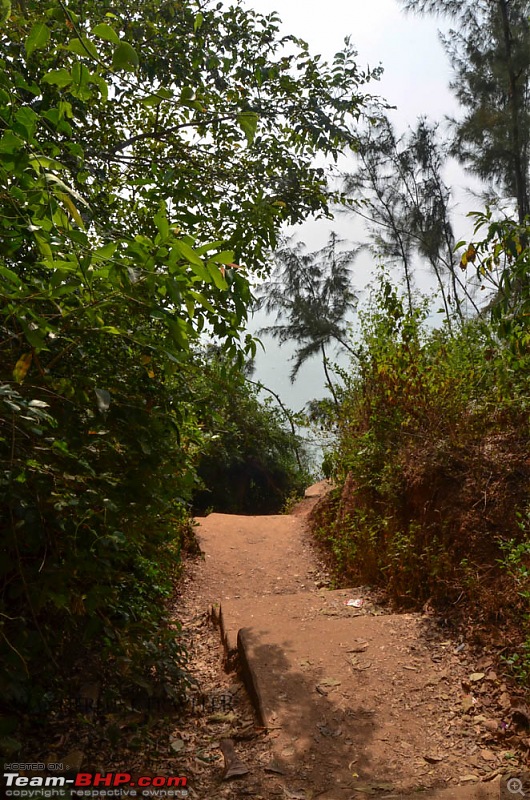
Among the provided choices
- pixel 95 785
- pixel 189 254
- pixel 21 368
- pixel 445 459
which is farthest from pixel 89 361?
pixel 445 459

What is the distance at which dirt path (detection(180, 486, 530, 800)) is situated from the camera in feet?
8.63

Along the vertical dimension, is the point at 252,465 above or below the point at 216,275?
below

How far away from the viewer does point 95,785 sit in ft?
7.67

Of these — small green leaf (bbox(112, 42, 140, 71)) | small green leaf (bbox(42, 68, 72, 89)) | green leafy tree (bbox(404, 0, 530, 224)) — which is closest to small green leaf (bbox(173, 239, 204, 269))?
small green leaf (bbox(112, 42, 140, 71))

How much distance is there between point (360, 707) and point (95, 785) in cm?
141

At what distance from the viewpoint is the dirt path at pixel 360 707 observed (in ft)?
8.63

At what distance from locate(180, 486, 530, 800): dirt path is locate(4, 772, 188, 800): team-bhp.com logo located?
0.18m

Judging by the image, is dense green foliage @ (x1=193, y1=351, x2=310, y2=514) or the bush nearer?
the bush

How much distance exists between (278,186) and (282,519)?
476cm

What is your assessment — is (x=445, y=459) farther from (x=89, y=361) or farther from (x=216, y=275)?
(x=216, y=275)

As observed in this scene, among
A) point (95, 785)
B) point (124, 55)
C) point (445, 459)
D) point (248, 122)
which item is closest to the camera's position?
point (124, 55)

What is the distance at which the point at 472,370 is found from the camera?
4859mm


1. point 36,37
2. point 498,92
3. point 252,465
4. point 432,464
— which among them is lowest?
point 432,464

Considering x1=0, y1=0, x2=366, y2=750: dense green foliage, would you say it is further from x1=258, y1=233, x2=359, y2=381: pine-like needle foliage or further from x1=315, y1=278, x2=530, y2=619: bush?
x1=258, y1=233, x2=359, y2=381: pine-like needle foliage
